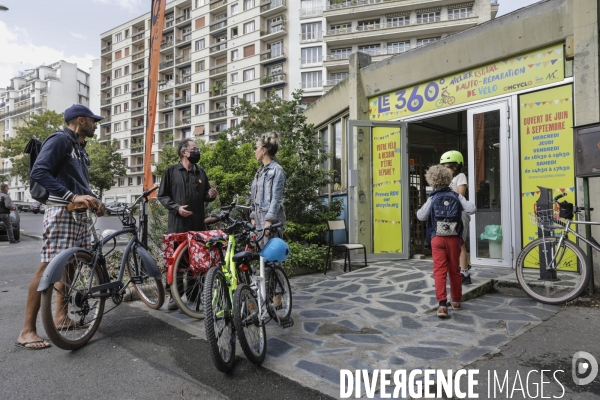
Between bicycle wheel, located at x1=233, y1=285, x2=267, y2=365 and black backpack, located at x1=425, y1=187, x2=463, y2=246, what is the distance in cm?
231

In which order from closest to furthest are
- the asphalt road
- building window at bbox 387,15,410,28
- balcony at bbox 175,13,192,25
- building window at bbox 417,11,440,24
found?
the asphalt road, building window at bbox 417,11,440,24, building window at bbox 387,15,410,28, balcony at bbox 175,13,192,25

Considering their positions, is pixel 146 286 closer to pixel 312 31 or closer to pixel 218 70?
pixel 312 31

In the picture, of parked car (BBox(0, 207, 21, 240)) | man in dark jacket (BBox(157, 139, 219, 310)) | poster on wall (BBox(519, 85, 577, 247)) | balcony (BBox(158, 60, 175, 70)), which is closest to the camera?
man in dark jacket (BBox(157, 139, 219, 310))

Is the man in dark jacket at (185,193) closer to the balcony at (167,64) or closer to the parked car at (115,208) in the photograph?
the parked car at (115,208)

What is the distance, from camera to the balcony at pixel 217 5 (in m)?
53.5

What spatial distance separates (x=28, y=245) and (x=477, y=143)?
42.3ft

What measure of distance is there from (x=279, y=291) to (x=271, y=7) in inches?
1980

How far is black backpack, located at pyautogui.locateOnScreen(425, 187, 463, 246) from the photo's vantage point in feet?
14.7

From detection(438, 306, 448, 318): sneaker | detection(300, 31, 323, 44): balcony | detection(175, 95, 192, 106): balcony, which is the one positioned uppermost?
detection(300, 31, 323, 44): balcony

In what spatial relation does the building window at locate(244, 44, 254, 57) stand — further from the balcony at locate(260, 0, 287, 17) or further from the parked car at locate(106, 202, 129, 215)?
the parked car at locate(106, 202, 129, 215)

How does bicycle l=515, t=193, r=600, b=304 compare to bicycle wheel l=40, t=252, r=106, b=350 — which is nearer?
bicycle wheel l=40, t=252, r=106, b=350

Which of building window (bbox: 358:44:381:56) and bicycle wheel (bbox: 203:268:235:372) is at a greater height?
building window (bbox: 358:44:381:56)

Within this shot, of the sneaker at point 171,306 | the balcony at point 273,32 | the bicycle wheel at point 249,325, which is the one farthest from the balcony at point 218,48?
the bicycle wheel at point 249,325

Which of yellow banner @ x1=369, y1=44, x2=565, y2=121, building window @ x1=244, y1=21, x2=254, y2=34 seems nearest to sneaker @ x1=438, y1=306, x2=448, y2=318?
yellow banner @ x1=369, y1=44, x2=565, y2=121
